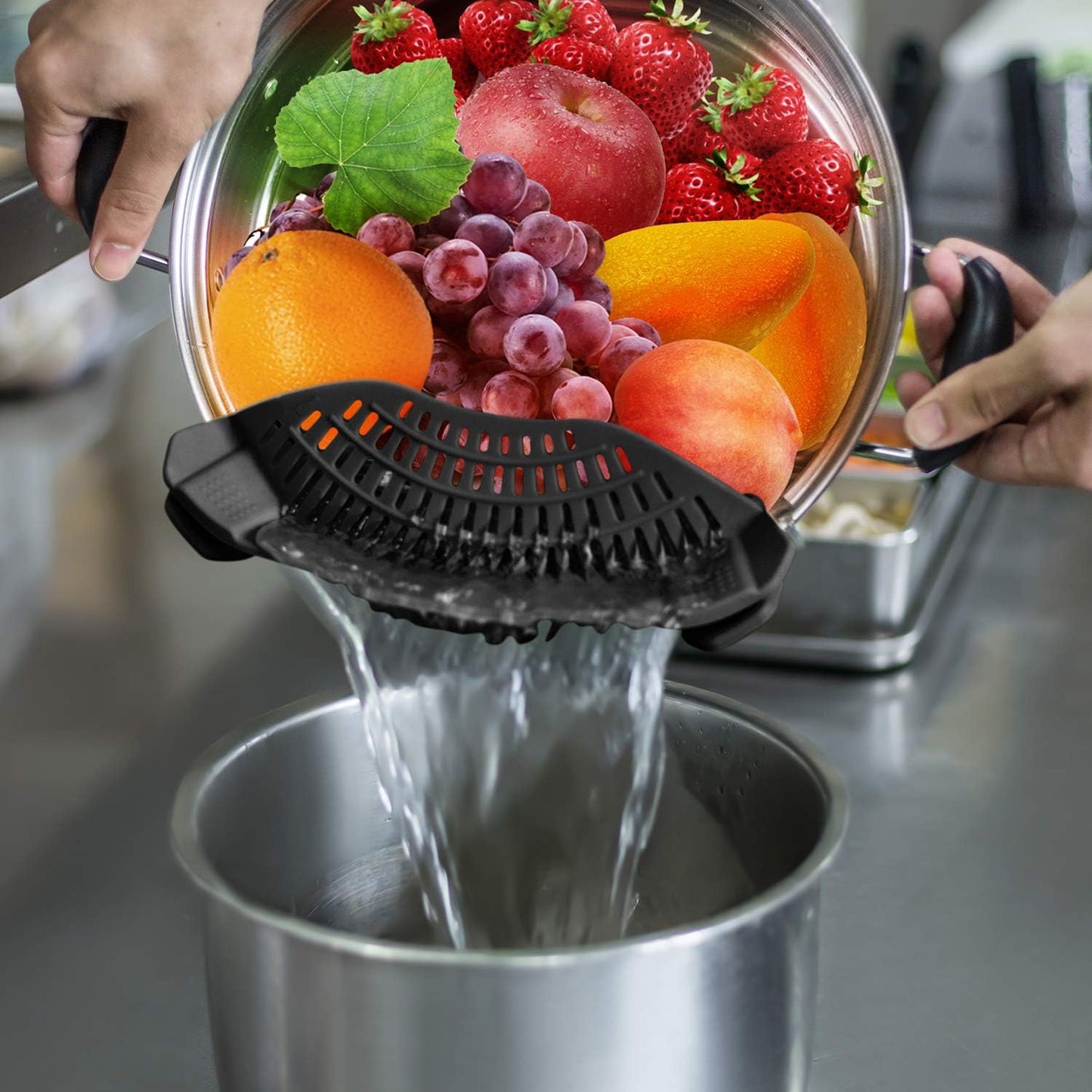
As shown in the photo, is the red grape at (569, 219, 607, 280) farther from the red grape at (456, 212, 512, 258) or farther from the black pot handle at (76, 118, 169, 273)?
the black pot handle at (76, 118, 169, 273)

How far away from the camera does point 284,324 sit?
57cm

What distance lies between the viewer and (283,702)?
3.20ft

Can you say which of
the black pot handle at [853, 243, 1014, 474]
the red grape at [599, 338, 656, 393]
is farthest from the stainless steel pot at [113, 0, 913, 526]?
the red grape at [599, 338, 656, 393]

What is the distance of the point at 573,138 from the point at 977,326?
0.23 metres

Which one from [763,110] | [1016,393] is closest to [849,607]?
[1016,393]

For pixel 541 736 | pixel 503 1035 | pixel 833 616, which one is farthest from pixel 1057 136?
pixel 503 1035

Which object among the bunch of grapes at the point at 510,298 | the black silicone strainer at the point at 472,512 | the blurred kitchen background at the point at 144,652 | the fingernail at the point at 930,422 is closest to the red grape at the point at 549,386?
the bunch of grapes at the point at 510,298

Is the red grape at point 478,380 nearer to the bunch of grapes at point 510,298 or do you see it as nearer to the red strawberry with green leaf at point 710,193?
the bunch of grapes at point 510,298

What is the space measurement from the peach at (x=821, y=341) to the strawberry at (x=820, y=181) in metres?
0.01

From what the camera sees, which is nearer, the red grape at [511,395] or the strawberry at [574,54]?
the red grape at [511,395]

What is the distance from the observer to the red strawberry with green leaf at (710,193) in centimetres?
70

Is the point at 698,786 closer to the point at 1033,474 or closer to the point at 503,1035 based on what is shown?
the point at 503,1035

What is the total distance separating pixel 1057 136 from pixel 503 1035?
2.03 metres

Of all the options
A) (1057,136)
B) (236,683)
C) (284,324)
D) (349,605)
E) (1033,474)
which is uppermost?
(284,324)
